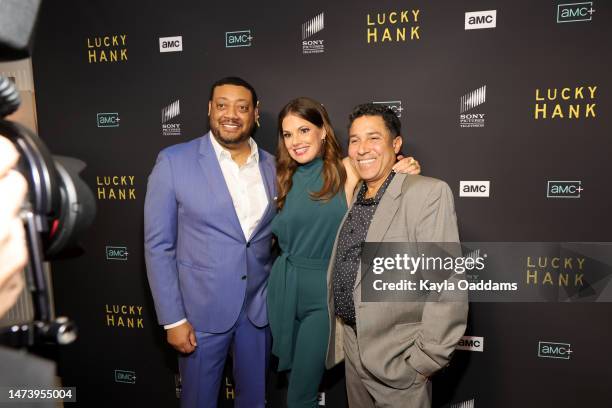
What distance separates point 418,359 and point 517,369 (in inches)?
40.6

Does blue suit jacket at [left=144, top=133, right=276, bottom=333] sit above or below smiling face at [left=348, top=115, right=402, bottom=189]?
below

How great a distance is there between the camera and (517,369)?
212 cm

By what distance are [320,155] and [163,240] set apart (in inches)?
31.3

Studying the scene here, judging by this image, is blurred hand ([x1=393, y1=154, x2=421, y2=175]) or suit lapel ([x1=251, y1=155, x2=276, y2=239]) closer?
blurred hand ([x1=393, y1=154, x2=421, y2=175])

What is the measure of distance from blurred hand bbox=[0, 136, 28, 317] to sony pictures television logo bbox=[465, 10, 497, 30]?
1.98 meters

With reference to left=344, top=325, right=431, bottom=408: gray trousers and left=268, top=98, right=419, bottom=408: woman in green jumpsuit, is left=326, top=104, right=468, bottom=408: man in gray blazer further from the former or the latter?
left=268, top=98, right=419, bottom=408: woman in green jumpsuit

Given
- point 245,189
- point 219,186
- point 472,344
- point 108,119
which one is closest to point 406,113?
point 245,189

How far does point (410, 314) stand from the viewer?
150cm

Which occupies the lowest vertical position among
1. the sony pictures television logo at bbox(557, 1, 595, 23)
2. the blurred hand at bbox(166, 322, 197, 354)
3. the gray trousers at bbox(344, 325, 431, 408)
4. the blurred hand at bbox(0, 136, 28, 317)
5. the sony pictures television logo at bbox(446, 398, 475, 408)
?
the sony pictures television logo at bbox(446, 398, 475, 408)

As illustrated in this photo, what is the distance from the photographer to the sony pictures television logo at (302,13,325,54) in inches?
81.5

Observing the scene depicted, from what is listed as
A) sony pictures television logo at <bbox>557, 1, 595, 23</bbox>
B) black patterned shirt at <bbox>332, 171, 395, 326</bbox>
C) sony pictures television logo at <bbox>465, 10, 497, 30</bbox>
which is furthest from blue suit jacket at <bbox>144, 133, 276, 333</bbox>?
sony pictures television logo at <bbox>557, 1, 595, 23</bbox>

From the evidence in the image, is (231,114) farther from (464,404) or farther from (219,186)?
(464,404)

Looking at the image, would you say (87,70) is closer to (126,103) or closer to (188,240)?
(126,103)

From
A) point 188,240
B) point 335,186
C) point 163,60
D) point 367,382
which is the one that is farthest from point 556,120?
point 163,60
